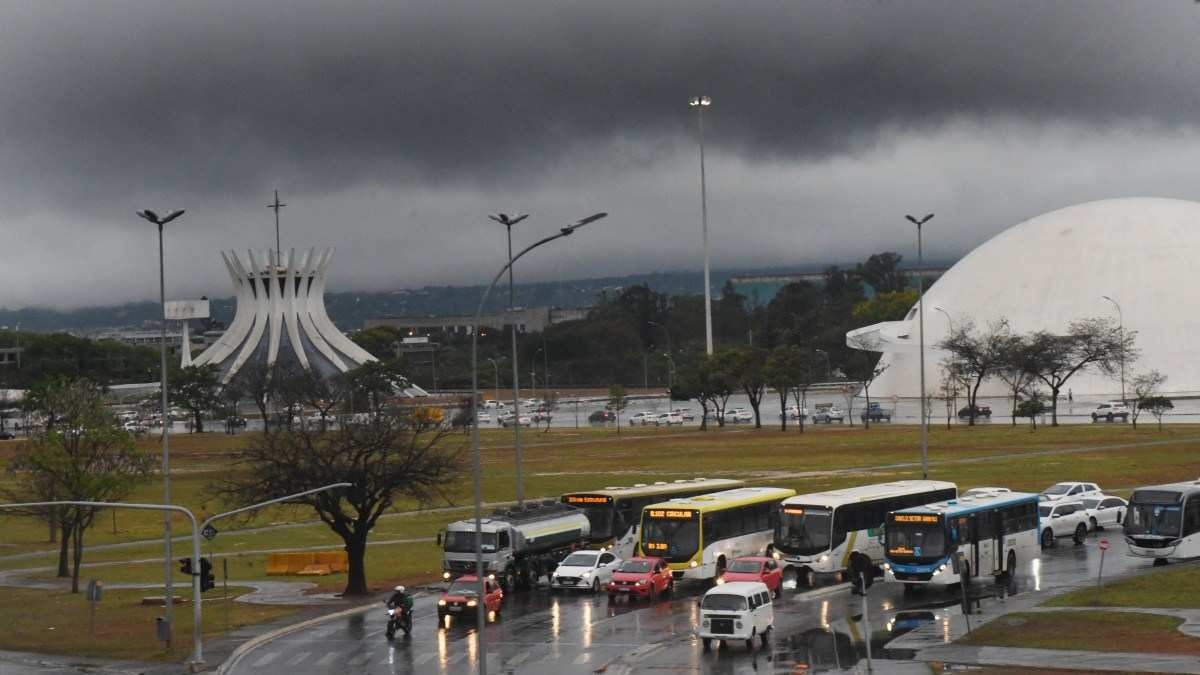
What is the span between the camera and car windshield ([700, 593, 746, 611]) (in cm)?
3544

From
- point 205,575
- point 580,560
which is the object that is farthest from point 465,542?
point 205,575

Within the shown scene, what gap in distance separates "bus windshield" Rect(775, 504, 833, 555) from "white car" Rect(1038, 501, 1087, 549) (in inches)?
409

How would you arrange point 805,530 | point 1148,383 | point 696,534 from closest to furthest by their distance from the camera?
1. point 805,530
2. point 696,534
3. point 1148,383

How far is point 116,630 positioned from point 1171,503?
2982 centimetres

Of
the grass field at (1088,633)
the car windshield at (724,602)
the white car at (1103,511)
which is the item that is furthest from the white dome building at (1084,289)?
the car windshield at (724,602)

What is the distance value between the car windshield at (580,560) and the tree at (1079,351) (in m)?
83.0

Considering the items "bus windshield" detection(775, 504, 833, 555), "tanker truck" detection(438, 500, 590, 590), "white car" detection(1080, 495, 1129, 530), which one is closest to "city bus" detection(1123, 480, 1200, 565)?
"white car" detection(1080, 495, 1129, 530)

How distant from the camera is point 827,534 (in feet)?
145

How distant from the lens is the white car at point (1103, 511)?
5369 cm

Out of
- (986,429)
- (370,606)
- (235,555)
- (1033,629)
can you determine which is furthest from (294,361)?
(1033,629)

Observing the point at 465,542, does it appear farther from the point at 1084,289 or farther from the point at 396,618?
the point at 1084,289

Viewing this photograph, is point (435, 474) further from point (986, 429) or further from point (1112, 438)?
point (986, 429)

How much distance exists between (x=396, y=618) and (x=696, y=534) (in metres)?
10.3

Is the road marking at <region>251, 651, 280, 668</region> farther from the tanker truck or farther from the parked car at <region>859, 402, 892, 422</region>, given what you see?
the parked car at <region>859, 402, 892, 422</region>
